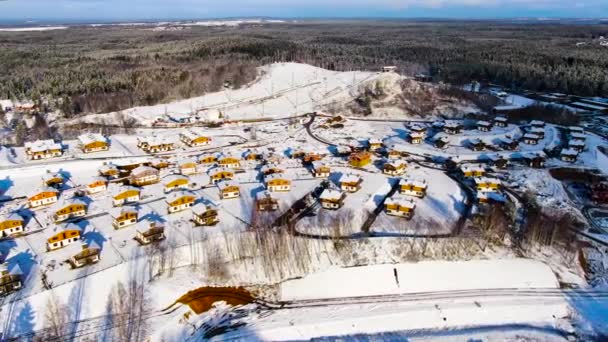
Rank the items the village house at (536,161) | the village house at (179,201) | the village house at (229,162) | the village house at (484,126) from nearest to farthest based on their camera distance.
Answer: the village house at (179,201) < the village house at (229,162) < the village house at (536,161) < the village house at (484,126)

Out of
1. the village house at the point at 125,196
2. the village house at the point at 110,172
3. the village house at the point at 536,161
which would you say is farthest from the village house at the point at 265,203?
the village house at the point at 536,161

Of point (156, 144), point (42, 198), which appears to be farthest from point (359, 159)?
point (42, 198)

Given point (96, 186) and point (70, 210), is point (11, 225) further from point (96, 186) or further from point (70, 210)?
point (96, 186)

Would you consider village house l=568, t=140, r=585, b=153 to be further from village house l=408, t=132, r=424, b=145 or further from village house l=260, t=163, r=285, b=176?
village house l=260, t=163, r=285, b=176

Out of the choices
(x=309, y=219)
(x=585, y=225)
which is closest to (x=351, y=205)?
(x=309, y=219)

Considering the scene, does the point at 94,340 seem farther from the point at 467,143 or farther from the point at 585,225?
the point at 467,143

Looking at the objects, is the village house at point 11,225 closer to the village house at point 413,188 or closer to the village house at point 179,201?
the village house at point 179,201
